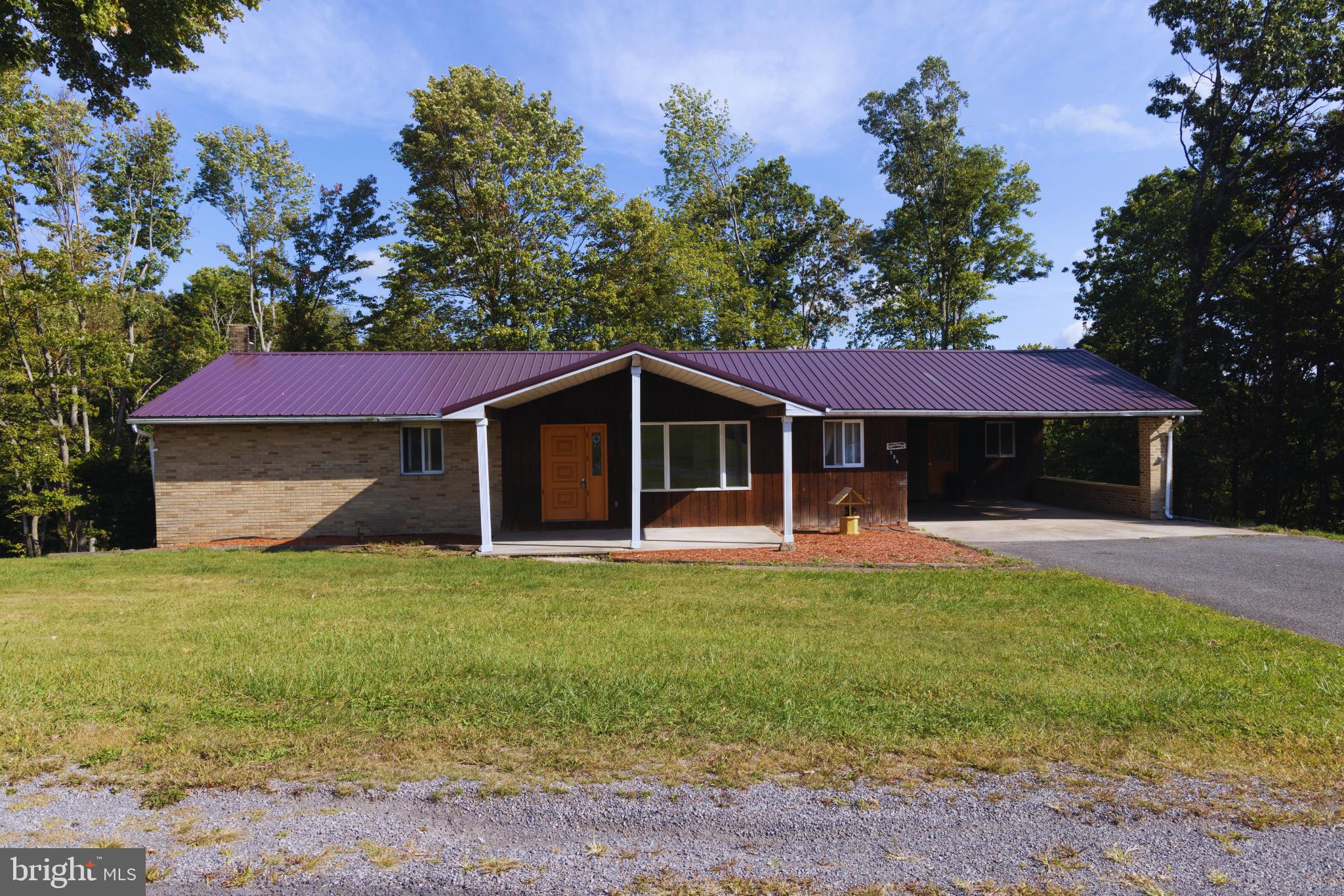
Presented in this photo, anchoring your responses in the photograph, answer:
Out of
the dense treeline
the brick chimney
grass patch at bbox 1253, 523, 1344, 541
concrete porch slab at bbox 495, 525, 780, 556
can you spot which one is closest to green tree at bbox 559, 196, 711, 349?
the dense treeline

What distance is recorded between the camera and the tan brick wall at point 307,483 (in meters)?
15.1

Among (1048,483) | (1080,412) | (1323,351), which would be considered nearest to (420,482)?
(1080,412)

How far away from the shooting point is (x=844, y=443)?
15.9 metres

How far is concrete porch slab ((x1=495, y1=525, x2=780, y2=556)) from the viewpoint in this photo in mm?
12555

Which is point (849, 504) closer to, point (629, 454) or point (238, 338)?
point (629, 454)

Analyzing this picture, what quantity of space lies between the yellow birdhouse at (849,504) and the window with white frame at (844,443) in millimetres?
635

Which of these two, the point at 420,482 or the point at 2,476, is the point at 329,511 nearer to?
the point at 420,482

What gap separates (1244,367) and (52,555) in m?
30.4

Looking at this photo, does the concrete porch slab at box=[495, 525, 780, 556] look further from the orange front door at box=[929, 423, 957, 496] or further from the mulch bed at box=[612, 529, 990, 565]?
the orange front door at box=[929, 423, 957, 496]

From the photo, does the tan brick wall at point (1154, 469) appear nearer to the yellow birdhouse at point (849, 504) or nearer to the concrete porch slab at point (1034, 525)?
the concrete porch slab at point (1034, 525)

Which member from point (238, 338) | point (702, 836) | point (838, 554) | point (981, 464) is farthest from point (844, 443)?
point (238, 338)

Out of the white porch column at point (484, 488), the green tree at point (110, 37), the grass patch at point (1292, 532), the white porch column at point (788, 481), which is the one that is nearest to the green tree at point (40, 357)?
the green tree at point (110, 37)

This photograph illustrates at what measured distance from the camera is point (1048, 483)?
1959cm

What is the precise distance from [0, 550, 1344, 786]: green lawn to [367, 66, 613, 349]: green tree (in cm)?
1829
